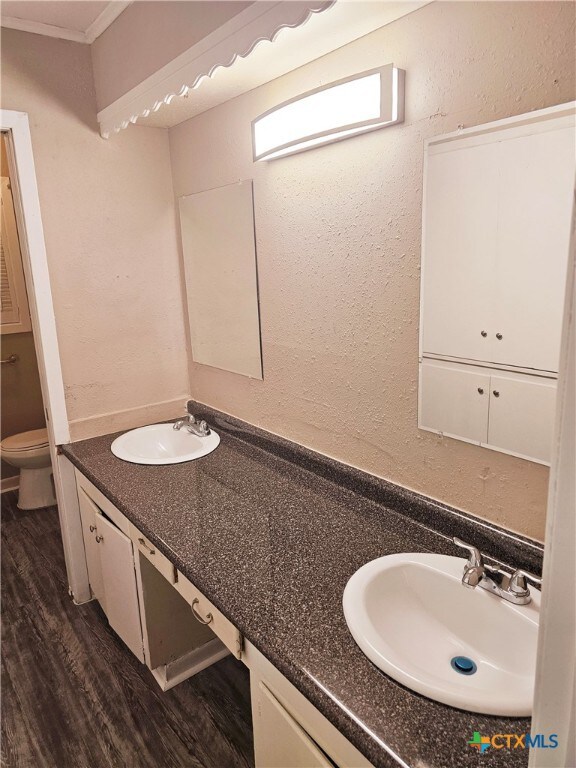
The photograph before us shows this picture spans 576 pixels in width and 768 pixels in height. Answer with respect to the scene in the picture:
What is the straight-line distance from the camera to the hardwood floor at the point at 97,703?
1.61 m

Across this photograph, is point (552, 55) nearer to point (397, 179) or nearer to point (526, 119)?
point (526, 119)

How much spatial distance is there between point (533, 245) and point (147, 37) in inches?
52.4

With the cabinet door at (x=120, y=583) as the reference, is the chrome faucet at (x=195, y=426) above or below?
above

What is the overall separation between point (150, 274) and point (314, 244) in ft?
3.14

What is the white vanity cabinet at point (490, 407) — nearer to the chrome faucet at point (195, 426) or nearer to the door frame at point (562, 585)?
the door frame at point (562, 585)

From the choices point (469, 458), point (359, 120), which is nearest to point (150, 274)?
point (359, 120)

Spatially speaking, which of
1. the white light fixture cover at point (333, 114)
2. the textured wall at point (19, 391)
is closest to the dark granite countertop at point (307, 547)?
the white light fixture cover at point (333, 114)

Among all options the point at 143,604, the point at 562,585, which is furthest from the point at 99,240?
the point at 562,585

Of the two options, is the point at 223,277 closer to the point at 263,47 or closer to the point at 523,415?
the point at 263,47

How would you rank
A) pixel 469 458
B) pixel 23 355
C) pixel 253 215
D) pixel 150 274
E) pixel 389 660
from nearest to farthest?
pixel 389 660, pixel 469 458, pixel 253 215, pixel 150 274, pixel 23 355

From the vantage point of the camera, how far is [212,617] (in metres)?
1.25

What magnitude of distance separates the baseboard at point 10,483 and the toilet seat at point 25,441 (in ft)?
1.15

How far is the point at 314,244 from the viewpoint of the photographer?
1568 mm

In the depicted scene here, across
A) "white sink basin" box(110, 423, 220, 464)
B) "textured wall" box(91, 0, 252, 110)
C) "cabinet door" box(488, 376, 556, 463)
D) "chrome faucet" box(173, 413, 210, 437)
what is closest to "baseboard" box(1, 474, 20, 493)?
"white sink basin" box(110, 423, 220, 464)
